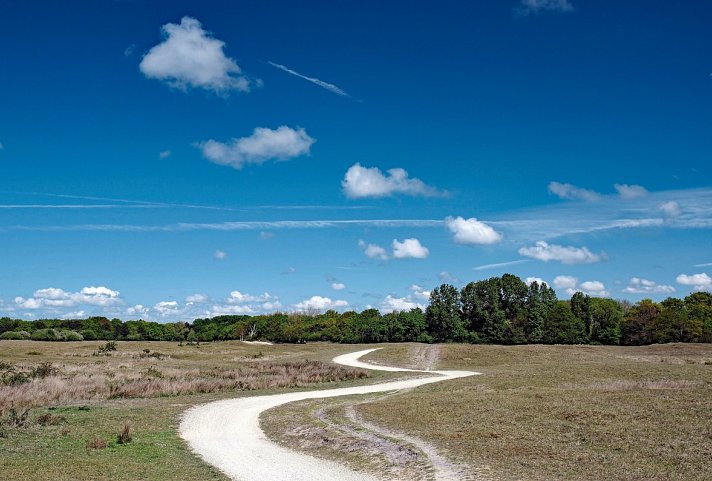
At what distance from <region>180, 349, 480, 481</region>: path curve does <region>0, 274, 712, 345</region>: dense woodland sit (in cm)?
7888

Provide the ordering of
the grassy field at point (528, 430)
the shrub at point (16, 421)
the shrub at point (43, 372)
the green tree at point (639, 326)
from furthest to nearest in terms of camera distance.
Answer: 1. the green tree at point (639, 326)
2. the shrub at point (43, 372)
3. the shrub at point (16, 421)
4. the grassy field at point (528, 430)

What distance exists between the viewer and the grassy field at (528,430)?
14961 mm

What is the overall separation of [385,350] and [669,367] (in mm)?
33658

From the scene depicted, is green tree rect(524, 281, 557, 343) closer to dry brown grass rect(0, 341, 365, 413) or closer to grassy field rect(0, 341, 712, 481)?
dry brown grass rect(0, 341, 365, 413)

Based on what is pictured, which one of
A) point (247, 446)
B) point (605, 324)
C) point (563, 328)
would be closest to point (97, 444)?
point (247, 446)

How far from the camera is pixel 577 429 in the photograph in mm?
18750

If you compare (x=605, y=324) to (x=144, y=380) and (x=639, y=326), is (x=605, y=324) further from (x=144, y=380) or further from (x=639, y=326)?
(x=144, y=380)

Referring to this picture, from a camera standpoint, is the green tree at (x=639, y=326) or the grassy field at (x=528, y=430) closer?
the grassy field at (x=528, y=430)

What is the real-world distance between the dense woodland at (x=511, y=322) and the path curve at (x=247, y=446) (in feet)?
259

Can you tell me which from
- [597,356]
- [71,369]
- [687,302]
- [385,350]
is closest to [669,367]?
[597,356]

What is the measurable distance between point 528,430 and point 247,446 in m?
9.50

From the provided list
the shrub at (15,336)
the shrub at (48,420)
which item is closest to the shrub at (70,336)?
the shrub at (15,336)

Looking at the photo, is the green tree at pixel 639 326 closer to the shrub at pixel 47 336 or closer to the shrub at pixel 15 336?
the shrub at pixel 47 336

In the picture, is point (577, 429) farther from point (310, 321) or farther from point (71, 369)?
point (310, 321)
